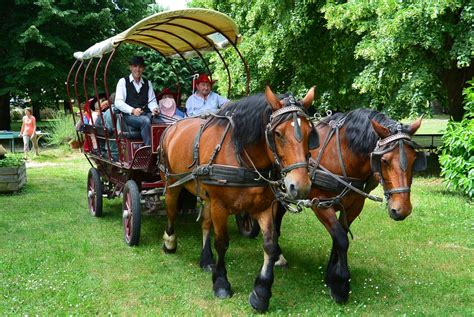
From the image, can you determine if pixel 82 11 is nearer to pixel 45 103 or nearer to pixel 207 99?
pixel 45 103

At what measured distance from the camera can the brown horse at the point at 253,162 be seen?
13.1ft

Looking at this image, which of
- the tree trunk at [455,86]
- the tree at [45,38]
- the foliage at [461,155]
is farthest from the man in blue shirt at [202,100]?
the tree at [45,38]

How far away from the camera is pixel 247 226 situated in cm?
711

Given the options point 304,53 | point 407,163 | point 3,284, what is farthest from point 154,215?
point 304,53

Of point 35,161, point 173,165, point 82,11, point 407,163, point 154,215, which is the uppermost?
point 82,11

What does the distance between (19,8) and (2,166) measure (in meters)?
12.4

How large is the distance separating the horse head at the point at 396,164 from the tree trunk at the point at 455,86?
8.84 metres

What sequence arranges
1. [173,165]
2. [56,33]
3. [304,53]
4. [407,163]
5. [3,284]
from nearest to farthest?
[407,163], [3,284], [173,165], [304,53], [56,33]

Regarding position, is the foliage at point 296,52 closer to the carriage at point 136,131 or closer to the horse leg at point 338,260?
the carriage at point 136,131

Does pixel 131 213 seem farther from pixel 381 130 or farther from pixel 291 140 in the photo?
pixel 381 130

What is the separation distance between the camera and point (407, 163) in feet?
13.8

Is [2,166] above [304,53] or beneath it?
beneath

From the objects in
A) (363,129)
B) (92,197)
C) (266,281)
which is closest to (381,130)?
(363,129)

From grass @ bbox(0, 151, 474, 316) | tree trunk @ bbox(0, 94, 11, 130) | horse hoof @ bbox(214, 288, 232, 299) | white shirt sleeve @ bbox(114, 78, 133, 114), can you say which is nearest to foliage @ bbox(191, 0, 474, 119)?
grass @ bbox(0, 151, 474, 316)
